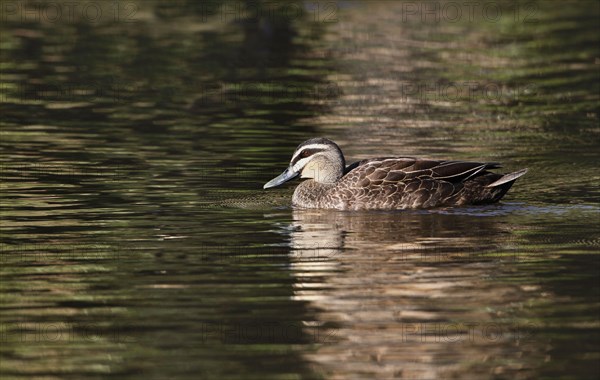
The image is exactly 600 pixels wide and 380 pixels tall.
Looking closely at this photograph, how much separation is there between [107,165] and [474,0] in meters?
21.9

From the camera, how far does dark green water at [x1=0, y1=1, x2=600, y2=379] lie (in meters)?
10.1

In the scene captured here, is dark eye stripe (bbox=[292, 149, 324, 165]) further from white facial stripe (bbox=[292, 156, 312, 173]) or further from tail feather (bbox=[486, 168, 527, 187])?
tail feather (bbox=[486, 168, 527, 187])

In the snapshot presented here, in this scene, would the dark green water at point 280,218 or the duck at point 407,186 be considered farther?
the duck at point 407,186

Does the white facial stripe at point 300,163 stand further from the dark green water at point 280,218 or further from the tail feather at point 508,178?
the tail feather at point 508,178

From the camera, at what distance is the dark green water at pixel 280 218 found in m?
10.1

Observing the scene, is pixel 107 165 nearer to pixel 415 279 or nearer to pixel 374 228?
pixel 374 228

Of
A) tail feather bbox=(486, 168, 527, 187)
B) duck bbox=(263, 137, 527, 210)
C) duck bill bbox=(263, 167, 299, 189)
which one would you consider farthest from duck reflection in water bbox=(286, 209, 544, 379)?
duck bill bbox=(263, 167, 299, 189)

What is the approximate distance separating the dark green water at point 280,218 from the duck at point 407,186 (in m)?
0.18

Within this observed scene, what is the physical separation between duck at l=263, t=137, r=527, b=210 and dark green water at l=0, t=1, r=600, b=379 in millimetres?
177

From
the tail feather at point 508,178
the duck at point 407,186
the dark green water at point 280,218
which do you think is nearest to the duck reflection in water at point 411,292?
the dark green water at point 280,218

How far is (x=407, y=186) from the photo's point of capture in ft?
49.7

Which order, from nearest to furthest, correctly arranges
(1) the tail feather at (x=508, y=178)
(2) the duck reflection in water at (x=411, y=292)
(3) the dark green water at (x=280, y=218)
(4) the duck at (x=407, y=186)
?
(2) the duck reflection in water at (x=411, y=292), (3) the dark green water at (x=280, y=218), (1) the tail feather at (x=508, y=178), (4) the duck at (x=407, y=186)

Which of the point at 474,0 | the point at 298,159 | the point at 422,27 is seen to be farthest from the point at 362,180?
the point at 474,0

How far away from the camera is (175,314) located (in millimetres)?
10875
